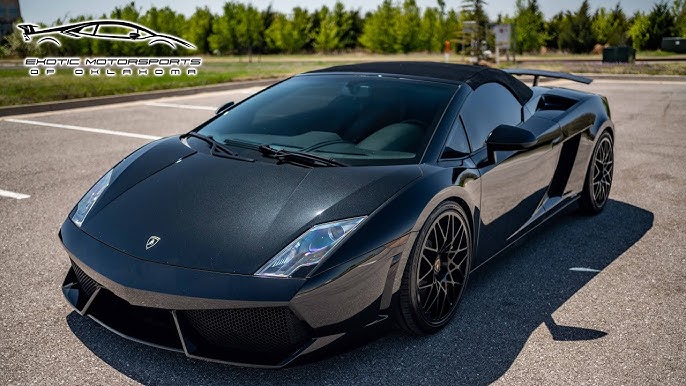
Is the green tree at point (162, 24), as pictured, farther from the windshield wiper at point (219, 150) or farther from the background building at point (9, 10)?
the windshield wiper at point (219, 150)

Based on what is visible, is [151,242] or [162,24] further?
[162,24]

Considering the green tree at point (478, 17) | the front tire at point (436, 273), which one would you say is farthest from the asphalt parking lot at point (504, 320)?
the green tree at point (478, 17)

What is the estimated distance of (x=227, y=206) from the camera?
3004 millimetres

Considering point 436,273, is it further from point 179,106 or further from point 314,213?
point 179,106

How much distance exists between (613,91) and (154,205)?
48.4 feet

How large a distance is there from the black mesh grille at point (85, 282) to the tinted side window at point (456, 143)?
1.79m

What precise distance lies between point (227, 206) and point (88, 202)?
2.84 ft

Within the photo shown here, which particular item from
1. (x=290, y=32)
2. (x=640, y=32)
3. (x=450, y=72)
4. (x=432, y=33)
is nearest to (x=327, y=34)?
(x=290, y=32)

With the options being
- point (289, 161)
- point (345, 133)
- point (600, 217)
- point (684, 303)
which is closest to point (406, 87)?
point (345, 133)

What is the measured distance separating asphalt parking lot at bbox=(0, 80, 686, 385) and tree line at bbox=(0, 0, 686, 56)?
3484 cm

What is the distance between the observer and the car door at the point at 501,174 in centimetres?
370

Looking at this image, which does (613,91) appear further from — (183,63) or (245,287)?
(183,63)

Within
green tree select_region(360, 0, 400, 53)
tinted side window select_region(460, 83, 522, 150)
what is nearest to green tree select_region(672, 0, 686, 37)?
green tree select_region(360, 0, 400, 53)

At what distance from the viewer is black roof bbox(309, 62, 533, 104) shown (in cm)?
408
